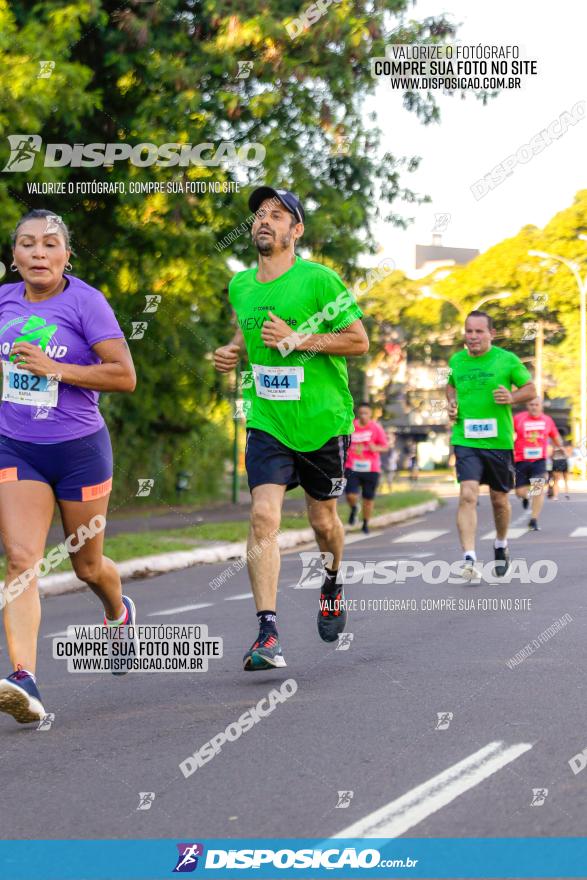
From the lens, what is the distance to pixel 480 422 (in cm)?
1091

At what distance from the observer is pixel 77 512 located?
5.74 metres

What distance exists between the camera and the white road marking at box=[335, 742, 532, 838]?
155 inches

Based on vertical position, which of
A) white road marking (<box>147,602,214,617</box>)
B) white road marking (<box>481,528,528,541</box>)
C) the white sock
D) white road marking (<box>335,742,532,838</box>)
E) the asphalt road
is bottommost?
white road marking (<box>481,528,528,541</box>)

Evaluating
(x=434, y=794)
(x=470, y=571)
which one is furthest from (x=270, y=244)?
(x=470, y=571)

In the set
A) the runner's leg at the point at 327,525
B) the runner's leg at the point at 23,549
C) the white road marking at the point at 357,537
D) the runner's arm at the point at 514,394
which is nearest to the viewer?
the runner's leg at the point at 23,549

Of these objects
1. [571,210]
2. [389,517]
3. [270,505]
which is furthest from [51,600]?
[571,210]

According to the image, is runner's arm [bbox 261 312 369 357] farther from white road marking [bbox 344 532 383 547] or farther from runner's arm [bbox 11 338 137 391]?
white road marking [bbox 344 532 383 547]

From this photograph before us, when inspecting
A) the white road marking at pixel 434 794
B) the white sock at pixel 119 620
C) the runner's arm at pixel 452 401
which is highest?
the runner's arm at pixel 452 401

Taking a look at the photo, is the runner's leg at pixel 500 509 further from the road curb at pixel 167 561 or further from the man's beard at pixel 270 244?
the man's beard at pixel 270 244

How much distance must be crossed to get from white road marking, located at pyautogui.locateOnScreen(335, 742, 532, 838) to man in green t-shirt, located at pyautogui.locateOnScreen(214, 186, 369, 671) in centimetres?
164

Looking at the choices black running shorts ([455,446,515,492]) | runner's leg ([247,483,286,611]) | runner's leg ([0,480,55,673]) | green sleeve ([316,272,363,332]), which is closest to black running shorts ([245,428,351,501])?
runner's leg ([247,483,286,611])

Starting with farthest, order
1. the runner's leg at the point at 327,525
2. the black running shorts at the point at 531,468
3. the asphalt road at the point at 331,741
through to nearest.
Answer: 1. the black running shorts at the point at 531,468
2. the runner's leg at the point at 327,525
3. the asphalt road at the point at 331,741

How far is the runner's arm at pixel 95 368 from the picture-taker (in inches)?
215

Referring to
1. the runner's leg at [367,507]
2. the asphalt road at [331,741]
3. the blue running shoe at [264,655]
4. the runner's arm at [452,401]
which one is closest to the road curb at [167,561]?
the runner's leg at [367,507]
